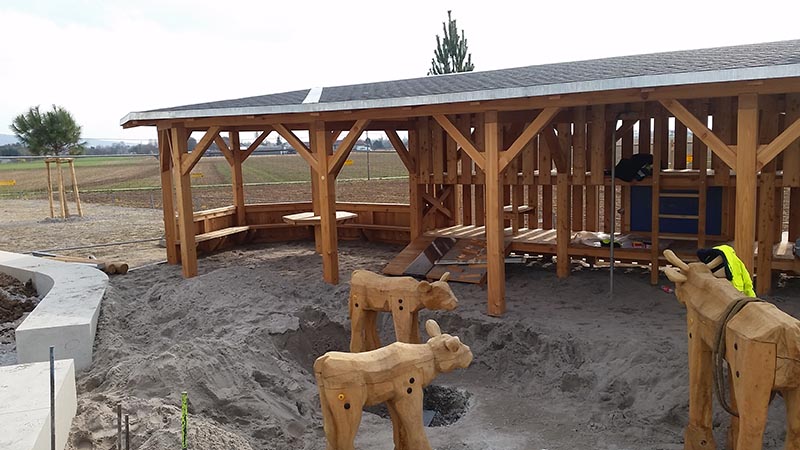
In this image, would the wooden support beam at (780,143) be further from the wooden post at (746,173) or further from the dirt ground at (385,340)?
the dirt ground at (385,340)

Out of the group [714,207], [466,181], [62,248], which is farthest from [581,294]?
[62,248]

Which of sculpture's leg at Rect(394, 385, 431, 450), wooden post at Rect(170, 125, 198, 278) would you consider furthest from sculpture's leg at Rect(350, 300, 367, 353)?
wooden post at Rect(170, 125, 198, 278)

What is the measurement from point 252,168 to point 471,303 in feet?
121

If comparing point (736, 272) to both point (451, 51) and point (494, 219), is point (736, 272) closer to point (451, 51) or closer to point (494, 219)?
point (494, 219)

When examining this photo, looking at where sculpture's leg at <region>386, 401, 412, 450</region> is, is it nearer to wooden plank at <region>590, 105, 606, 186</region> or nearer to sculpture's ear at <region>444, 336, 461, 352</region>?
sculpture's ear at <region>444, 336, 461, 352</region>

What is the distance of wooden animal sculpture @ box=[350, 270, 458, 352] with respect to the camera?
6012 mm

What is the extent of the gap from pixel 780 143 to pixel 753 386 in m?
2.71

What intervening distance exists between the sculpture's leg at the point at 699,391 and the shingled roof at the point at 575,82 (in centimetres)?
214

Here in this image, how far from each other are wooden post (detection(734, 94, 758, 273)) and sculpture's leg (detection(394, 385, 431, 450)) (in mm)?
3359

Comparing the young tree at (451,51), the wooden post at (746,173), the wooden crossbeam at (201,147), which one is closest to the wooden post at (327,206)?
the wooden crossbeam at (201,147)

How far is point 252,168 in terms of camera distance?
142ft

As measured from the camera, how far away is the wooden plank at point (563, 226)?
9109 mm

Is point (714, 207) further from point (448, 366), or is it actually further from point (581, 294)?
point (448, 366)

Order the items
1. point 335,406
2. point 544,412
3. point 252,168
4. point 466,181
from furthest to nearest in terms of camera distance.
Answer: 1. point 252,168
2. point 466,181
3. point 544,412
4. point 335,406
